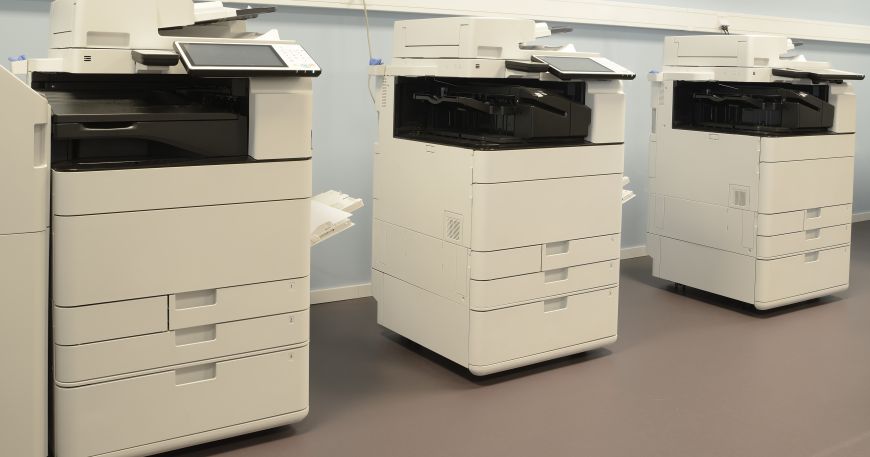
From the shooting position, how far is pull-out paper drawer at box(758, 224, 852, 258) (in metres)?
3.66

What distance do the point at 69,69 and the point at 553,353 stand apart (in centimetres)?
175

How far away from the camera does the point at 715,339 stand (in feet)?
11.2

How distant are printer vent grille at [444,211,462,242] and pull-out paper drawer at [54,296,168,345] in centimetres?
101

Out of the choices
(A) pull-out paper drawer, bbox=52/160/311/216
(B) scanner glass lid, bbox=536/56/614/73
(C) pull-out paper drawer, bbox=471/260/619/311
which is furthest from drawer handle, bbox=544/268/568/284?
(A) pull-out paper drawer, bbox=52/160/311/216

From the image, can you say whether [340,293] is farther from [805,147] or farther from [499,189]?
[805,147]

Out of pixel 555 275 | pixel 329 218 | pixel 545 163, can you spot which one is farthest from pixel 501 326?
pixel 329 218

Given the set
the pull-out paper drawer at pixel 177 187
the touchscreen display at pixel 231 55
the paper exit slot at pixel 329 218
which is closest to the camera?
the pull-out paper drawer at pixel 177 187

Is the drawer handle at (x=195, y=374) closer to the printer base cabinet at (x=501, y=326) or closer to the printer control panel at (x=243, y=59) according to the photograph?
the printer control panel at (x=243, y=59)

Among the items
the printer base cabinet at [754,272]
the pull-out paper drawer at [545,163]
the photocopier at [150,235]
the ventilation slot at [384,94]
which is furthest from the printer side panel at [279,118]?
the printer base cabinet at [754,272]

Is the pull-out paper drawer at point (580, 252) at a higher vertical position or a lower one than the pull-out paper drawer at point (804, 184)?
lower

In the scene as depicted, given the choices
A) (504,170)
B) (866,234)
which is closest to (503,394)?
(504,170)

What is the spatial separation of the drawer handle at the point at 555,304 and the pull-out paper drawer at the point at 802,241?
3.62ft

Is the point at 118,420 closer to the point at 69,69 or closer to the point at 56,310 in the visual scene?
the point at 56,310

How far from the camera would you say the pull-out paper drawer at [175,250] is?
206 centimetres
